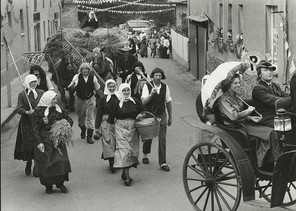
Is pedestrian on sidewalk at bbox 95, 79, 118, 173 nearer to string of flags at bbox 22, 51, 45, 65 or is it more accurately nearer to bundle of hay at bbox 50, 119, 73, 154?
bundle of hay at bbox 50, 119, 73, 154

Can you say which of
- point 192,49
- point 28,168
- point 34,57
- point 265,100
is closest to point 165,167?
point 28,168

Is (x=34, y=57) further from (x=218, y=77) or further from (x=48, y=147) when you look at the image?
(x=218, y=77)

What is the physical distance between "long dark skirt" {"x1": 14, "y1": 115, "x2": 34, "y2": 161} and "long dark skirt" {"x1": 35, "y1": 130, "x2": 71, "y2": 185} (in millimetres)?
1099

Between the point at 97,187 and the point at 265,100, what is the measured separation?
340 centimetres

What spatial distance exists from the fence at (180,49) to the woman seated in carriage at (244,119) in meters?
27.4

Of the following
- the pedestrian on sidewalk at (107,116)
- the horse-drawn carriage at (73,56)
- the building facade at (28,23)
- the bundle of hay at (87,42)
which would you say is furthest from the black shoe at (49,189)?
the building facade at (28,23)

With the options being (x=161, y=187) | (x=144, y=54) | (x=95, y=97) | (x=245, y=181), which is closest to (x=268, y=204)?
(x=245, y=181)

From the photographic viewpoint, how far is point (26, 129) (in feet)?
36.9

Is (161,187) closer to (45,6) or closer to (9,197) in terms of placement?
(9,197)

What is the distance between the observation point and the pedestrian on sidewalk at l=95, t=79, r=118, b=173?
11258 mm

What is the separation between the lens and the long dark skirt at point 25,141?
36.5 ft

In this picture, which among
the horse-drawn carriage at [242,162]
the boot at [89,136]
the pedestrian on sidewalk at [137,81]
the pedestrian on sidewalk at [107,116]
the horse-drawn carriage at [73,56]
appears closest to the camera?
the horse-drawn carriage at [242,162]

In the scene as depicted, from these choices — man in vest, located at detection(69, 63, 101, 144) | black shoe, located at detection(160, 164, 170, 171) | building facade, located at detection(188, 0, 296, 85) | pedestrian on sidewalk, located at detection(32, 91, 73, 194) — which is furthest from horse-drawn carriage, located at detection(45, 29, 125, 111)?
pedestrian on sidewalk, located at detection(32, 91, 73, 194)

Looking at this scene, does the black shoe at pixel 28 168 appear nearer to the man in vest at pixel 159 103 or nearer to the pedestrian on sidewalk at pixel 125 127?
the pedestrian on sidewalk at pixel 125 127
